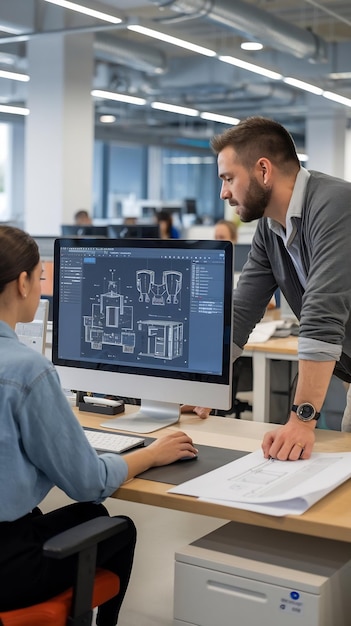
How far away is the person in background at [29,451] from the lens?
1.75 metres

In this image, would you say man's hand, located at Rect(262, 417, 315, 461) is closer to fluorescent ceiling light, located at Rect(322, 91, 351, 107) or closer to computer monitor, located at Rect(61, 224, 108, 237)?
computer monitor, located at Rect(61, 224, 108, 237)

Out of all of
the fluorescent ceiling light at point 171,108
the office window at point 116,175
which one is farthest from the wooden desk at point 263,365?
the office window at point 116,175

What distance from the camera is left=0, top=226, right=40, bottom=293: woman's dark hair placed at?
6.00 feet

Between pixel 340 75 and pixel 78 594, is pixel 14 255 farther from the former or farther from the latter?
pixel 340 75

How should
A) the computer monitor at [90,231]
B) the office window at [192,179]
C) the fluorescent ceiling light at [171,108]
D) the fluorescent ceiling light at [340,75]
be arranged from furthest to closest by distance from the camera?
the office window at [192,179] < the fluorescent ceiling light at [171,108] < the fluorescent ceiling light at [340,75] < the computer monitor at [90,231]

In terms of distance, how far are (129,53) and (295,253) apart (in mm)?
9157

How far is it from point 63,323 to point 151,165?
19.6 m

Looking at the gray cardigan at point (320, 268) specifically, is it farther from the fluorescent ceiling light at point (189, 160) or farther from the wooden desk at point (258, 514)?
the fluorescent ceiling light at point (189, 160)

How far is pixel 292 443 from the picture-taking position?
6.93 feet

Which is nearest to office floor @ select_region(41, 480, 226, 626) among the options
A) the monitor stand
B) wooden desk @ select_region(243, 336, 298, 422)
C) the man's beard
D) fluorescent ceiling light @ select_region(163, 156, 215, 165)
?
the monitor stand

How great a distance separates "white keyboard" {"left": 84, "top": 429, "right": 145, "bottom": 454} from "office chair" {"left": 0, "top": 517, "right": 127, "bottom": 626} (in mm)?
379

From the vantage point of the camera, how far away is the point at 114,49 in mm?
10695

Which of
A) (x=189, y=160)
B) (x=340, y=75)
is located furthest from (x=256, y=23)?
(x=189, y=160)

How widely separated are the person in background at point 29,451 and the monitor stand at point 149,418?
556 millimetres
